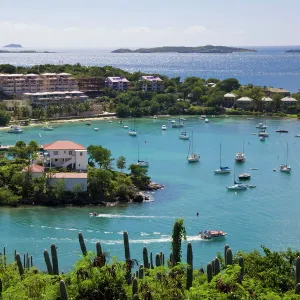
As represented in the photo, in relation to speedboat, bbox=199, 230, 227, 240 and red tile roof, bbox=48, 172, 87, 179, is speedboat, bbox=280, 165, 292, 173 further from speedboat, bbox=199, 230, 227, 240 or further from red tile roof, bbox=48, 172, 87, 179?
speedboat, bbox=199, 230, 227, 240

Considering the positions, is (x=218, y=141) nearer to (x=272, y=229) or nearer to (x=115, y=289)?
(x=272, y=229)

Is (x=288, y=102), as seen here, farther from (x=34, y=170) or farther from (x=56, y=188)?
(x=56, y=188)

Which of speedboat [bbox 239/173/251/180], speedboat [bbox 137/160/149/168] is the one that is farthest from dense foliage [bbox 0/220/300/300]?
speedboat [bbox 137/160/149/168]

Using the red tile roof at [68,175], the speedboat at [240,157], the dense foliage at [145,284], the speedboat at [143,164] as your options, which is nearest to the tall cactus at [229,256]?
the dense foliage at [145,284]

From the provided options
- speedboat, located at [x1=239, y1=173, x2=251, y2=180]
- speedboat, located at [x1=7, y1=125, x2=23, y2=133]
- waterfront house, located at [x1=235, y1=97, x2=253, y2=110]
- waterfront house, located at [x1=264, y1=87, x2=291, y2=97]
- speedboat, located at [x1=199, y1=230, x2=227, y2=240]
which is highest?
waterfront house, located at [x1=264, y1=87, x2=291, y2=97]

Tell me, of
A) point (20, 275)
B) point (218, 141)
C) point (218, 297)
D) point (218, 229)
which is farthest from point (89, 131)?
point (218, 297)

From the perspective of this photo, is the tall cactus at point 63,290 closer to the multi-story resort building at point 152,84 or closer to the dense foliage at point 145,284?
the dense foliage at point 145,284
